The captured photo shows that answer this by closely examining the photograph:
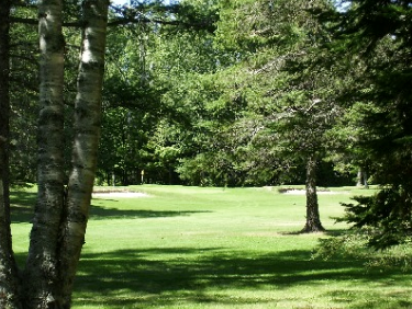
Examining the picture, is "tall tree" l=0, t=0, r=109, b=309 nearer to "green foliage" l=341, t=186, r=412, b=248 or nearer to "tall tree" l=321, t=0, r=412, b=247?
"tall tree" l=321, t=0, r=412, b=247

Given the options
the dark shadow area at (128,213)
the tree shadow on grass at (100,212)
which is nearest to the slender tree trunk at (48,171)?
the tree shadow on grass at (100,212)

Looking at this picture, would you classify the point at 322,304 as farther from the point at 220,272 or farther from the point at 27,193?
the point at 27,193

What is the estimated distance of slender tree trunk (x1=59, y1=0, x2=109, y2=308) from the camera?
18.7 feet

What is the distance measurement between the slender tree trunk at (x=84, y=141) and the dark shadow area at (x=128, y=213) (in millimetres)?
24407

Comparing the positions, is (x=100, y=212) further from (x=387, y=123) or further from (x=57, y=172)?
(x=57, y=172)

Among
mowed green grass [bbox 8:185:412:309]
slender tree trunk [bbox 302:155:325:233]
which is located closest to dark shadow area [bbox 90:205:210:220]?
mowed green grass [bbox 8:185:412:309]

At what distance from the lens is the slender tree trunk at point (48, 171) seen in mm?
5598

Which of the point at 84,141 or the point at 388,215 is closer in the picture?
the point at 84,141

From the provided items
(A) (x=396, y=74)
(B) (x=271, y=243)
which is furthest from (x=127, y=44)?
(B) (x=271, y=243)

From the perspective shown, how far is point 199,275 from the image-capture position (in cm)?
1305

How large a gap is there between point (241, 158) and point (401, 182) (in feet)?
37.5

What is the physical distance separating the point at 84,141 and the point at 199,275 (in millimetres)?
7792

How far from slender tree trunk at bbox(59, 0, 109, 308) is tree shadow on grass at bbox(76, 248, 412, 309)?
359cm

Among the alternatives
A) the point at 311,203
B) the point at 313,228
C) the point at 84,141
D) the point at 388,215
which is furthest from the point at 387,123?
the point at 313,228
